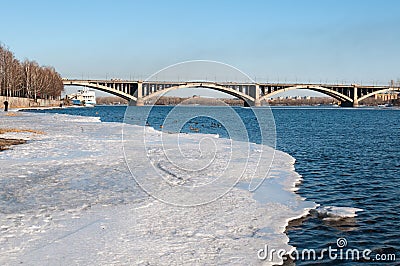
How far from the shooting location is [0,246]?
7531 mm

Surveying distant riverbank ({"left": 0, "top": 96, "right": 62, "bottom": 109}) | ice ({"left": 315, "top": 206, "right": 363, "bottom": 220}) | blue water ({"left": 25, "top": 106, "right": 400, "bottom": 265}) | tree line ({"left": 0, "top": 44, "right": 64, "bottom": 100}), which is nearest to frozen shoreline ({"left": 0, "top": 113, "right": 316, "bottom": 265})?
ice ({"left": 315, "top": 206, "right": 363, "bottom": 220})

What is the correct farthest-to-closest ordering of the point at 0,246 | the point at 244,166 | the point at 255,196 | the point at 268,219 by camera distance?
the point at 244,166 < the point at 255,196 < the point at 268,219 < the point at 0,246

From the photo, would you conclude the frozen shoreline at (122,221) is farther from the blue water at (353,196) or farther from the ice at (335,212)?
the blue water at (353,196)

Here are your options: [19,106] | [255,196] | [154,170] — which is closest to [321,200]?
Answer: [255,196]

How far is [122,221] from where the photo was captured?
9391mm

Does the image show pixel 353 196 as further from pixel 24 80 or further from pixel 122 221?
pixel 24 80

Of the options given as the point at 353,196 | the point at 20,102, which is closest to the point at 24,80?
the point at 20,102

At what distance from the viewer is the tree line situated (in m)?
98.4

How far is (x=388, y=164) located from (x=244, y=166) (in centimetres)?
848

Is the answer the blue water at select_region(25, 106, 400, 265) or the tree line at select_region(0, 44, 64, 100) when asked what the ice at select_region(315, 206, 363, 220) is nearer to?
the blue water at select_region(25, 106, 400, 265)

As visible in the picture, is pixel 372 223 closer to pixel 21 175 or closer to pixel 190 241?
pixel 190 241

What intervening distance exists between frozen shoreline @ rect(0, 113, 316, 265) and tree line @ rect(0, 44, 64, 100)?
88112 mm

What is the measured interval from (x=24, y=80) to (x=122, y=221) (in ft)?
398

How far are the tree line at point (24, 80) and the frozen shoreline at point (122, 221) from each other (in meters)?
88.1
